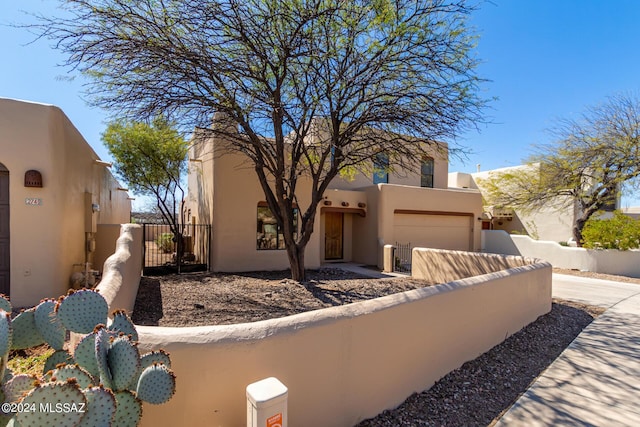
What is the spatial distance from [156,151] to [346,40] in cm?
1167

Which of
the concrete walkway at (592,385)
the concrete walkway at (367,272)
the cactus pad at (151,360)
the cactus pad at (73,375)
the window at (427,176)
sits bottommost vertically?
the concrete walkway at (367,272)

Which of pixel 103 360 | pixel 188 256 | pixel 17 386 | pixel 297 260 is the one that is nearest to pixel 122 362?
pixel 103 360

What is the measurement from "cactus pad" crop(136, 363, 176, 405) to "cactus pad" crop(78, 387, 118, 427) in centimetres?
35

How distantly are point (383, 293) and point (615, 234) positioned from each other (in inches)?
465

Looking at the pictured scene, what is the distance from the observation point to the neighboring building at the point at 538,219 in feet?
69.9

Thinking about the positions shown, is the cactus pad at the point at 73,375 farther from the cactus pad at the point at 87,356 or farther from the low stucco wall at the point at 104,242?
the low stucco wall at the point at 104,242

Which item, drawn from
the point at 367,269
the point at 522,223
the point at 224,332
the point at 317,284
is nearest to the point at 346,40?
the point at 317,284

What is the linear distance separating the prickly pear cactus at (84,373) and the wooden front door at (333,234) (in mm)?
14044

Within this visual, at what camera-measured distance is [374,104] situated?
9008 millimetres

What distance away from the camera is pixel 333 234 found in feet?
54.7

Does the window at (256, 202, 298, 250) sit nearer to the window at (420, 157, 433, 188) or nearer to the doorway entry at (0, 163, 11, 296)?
the doorway entry at (0, 163, 11, 296)

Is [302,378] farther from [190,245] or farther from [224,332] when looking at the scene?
[190,245]

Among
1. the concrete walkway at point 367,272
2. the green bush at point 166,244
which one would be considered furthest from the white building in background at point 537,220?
the green bush at point 166,244

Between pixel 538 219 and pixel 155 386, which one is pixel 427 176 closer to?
pixel 538 219
